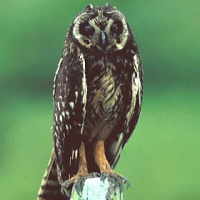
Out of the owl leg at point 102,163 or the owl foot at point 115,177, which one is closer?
the owl foot at point 115,177

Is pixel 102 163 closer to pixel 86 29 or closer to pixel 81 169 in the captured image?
pixel 81 169

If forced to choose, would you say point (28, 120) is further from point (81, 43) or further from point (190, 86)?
point (81, 43)

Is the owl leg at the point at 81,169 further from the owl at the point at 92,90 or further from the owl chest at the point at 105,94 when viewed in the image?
the owl chest at the point at 105,94

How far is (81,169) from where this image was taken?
3.22 m

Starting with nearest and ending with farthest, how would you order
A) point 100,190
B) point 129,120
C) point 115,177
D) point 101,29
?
point 100,190 → point 115,177 → point 101,29 → point 129,120

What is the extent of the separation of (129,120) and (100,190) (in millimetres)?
687

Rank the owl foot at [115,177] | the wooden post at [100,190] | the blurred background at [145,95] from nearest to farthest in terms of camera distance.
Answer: the wooden post at [100,190] < the owl foot at [115,177] < the blurred background at [145,95]

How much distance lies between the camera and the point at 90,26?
320 cm

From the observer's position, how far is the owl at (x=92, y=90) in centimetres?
318

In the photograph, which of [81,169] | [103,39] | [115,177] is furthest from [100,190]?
[103,39]

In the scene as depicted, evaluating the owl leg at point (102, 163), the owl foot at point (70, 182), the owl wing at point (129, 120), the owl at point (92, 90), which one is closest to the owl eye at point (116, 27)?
the owl at point (92, 90)

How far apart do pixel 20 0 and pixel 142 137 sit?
6.04 ft

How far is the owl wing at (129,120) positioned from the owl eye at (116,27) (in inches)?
4.7

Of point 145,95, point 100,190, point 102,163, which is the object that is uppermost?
point 145,95
